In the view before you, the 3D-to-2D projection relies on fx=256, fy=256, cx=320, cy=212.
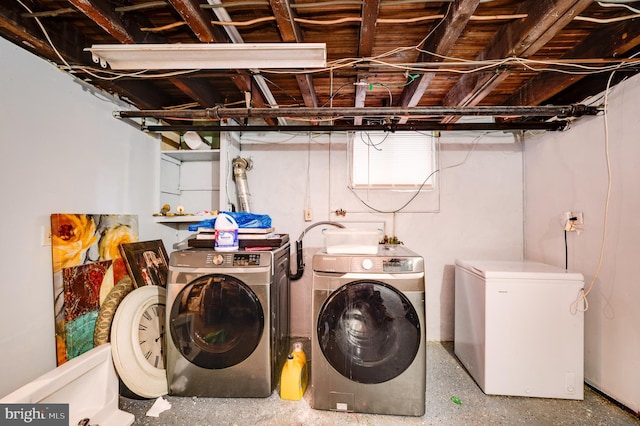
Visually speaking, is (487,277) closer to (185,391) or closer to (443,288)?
(443,288)

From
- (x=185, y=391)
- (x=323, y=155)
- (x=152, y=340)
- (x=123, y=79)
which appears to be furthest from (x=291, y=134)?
(x=185, y=391)

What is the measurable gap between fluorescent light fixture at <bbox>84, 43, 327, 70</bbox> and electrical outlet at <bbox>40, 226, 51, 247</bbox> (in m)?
1.07

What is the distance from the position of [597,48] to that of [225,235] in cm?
257

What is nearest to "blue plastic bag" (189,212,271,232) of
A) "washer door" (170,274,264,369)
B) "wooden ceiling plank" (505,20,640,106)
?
"washer door" (170,274,264,369)

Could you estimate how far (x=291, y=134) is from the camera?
2758 mm

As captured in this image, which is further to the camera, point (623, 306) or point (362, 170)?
point (362, 170)

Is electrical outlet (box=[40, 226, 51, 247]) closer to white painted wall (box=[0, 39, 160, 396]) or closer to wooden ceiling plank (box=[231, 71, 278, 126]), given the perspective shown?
white painted wall (box=[0, 39, 160, 396])

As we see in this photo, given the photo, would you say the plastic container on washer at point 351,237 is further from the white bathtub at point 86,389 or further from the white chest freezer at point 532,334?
the white bathtub at point 86,389

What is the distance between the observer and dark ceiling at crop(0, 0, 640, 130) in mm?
1301

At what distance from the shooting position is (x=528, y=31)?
131cm

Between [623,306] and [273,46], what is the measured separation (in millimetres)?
2693

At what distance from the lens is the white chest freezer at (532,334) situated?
1.74m

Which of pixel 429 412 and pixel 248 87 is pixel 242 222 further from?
pixel 429 412

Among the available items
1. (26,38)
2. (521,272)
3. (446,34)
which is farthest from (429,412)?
(26,38)
